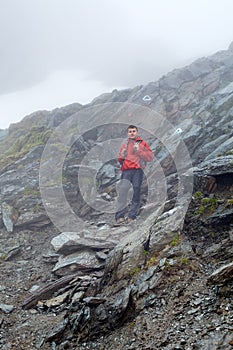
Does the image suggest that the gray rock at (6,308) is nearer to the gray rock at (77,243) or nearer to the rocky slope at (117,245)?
the rocky slope at (117,245)

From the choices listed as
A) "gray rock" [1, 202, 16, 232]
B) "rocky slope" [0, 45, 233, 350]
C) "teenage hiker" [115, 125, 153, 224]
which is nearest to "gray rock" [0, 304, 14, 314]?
"rocky slope" [0, 45, 233, 350]

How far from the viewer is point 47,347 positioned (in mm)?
8141

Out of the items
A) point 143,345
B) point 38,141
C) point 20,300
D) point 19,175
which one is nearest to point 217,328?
point 143,345

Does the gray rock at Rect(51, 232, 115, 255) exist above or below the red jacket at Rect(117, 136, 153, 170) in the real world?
below

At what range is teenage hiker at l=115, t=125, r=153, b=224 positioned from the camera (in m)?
16.0

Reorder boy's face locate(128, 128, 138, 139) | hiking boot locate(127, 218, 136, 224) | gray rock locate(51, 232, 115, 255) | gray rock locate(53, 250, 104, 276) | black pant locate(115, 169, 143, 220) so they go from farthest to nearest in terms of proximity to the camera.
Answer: black pant locate(115, 169, 143, 220), boy's face locate(128, 128, 138, 139), hiking boot locate(127, 218, 136, 224), gray rock locate(51, 232, 115, 255), gray rock locate(53, 250, 104, 276)

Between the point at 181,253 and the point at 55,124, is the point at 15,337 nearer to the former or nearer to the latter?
the point at 181,253

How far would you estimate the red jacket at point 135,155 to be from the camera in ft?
52.5

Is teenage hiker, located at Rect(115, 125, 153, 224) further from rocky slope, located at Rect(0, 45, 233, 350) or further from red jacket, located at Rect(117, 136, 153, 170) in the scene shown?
rocky slope, located at Rect(0, 45, 233, 350)

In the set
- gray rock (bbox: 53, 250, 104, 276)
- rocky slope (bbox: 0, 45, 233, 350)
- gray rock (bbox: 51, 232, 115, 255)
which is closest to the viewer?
rocky slope (bbox: 0, 45, 233, 350)

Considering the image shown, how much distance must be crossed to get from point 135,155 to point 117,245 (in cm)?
587

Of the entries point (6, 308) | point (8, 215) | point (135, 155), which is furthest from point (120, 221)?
point (6, 308)

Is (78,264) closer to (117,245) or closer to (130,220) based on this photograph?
(117,245)

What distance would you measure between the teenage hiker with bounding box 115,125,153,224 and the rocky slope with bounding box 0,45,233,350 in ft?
2.40
